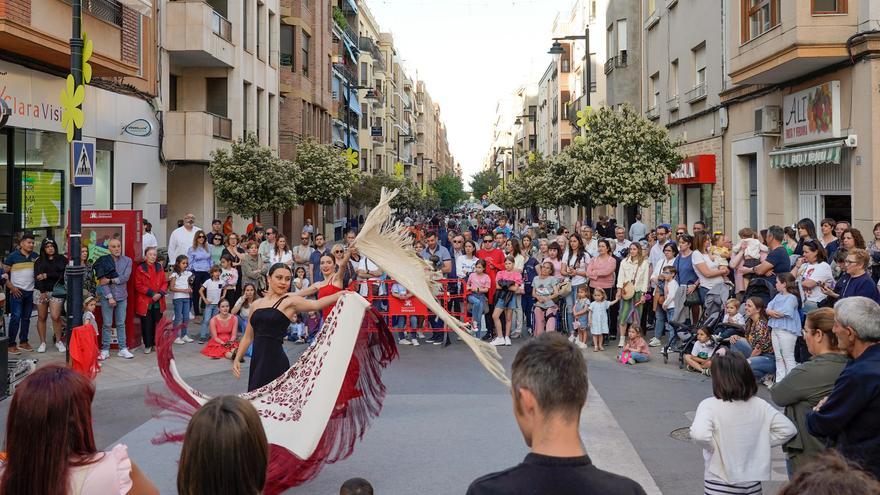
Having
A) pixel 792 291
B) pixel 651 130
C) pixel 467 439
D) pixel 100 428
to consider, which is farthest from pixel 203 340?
pixel 651 130

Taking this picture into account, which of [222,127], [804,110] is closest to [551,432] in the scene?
[804,110]

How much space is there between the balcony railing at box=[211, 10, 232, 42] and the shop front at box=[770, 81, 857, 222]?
16.8m

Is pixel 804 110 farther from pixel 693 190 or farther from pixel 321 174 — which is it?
pixel 321 174

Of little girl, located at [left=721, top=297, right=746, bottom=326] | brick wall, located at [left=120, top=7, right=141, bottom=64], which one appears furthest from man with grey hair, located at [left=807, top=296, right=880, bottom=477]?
brick wall, located at [left=120, top=7, right=141, bottom=64]

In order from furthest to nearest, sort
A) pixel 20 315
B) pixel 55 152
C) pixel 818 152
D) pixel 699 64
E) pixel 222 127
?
pixel 222 127
pixel 699 64
pixel 55 152
pixel 818 152
pixel 20 315

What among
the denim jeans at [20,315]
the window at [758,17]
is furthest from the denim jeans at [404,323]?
the window at [758,17]

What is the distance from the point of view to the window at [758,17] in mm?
16953

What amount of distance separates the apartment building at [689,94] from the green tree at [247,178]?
1218 cm

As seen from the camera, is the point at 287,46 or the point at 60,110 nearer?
the point at 60,110

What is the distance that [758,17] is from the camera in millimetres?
17984

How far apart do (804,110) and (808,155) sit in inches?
43.9

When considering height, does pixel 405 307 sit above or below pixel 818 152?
below

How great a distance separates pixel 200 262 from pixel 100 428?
7.30m

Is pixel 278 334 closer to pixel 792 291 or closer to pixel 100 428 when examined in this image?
pixel 100 428
